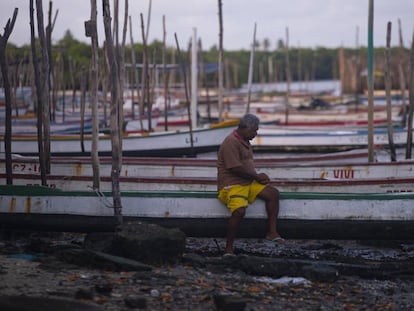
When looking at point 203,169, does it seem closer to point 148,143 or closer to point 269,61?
point 148,143

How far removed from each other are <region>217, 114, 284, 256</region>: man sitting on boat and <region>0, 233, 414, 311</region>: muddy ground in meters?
0.54

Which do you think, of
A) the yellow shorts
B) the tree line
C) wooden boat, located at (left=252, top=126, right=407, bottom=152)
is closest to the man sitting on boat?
the yellow shorts

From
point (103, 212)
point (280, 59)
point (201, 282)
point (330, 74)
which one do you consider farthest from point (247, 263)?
point (330, 74)

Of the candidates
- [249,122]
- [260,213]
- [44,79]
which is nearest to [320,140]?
[44,79]

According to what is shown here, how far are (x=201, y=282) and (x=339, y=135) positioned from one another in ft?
48.2

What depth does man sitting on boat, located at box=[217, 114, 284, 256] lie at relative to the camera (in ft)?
27.7

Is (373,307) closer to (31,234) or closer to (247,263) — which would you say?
(247,263)

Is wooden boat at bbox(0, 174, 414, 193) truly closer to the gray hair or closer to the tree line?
the gray hair

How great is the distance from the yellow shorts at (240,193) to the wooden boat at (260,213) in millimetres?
281

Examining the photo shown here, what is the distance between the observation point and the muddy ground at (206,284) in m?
6.58

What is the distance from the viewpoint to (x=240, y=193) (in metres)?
8.66

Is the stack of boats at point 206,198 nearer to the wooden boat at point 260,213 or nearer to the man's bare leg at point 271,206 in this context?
the wooden boat at point 260,213

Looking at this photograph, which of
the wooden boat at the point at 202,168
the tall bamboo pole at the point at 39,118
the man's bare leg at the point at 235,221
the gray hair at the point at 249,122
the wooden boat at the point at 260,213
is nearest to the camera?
the gray hair at the point at 249,122

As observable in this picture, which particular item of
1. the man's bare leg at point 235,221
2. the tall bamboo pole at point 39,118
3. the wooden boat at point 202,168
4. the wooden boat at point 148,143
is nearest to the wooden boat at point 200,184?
the tall bamboo pole at point 39,118
